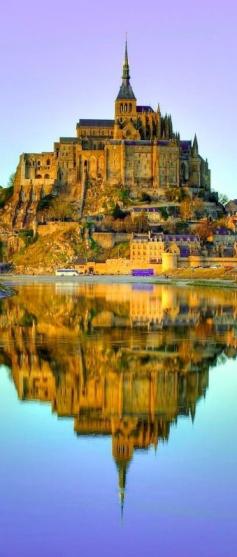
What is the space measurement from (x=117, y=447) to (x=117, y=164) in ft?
303

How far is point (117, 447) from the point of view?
12086mm

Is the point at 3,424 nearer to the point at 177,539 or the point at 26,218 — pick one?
the point at 177,539

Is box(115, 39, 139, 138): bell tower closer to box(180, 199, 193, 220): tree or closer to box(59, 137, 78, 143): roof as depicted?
box(59, 137, 78, 143): roof

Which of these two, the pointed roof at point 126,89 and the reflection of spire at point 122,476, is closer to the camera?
the reflection of spire at point 122,476

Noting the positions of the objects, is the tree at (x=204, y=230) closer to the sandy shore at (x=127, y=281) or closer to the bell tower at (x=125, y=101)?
the sandy shore at (x=127, y=281)

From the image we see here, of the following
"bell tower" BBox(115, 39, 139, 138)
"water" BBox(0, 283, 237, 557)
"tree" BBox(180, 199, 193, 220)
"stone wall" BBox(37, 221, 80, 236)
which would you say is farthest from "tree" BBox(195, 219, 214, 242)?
"water" BBox(0, 283, 237, 557)

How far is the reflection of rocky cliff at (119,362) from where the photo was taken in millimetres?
14102

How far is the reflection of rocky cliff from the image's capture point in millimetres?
14102

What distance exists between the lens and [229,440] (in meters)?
12.6

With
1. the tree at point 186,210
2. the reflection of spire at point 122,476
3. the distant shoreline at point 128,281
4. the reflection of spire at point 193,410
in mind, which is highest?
the tree at point 186,210

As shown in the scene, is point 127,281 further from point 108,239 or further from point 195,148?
point 195,148

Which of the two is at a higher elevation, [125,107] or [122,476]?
[125,107]

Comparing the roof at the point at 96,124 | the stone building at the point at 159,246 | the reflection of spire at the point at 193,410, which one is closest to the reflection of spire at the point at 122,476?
the reflection of spire at the point at 193,410

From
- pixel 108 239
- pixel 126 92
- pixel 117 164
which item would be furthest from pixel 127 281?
pixel 126 92
